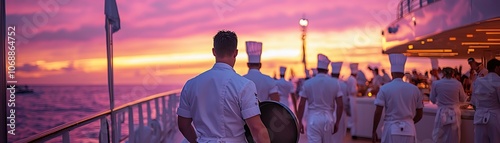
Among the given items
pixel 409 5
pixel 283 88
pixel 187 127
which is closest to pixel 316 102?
pixel 187 127

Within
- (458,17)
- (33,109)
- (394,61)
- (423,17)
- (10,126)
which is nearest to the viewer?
(10,126)

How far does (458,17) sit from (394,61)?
9.92 ft

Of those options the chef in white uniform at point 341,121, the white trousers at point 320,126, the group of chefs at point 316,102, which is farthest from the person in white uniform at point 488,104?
the chef in white uniform at point 341,121

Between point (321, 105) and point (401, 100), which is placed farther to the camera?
point (321, 105)

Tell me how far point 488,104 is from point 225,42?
4879 mm

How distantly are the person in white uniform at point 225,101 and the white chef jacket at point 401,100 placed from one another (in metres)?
3.29

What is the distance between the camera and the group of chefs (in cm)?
344

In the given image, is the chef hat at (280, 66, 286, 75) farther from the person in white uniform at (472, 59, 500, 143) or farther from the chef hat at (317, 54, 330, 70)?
the person in white uniform at (472, 59, 500, 143)

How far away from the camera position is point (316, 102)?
775cm

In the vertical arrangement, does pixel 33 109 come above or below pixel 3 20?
below

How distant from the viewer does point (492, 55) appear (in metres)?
13.8

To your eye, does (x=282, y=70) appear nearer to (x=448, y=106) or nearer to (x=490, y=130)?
(x=448, y=106)

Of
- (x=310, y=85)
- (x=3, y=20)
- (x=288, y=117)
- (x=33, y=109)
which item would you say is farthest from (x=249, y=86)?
(x=33, y=109)

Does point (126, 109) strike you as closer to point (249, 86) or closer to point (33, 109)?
point (249, 86)
